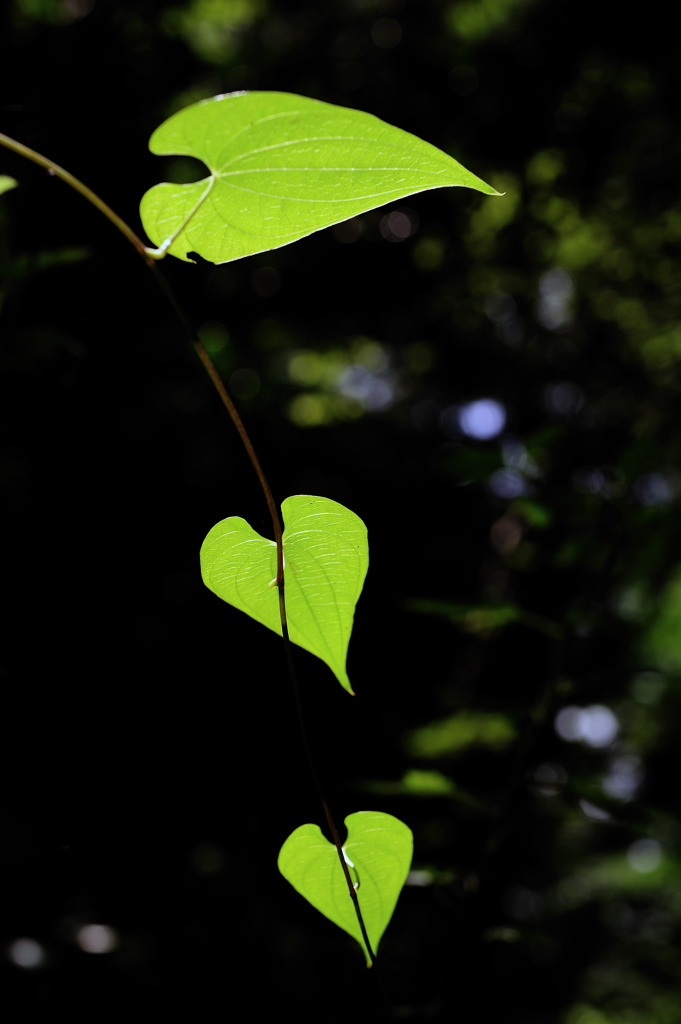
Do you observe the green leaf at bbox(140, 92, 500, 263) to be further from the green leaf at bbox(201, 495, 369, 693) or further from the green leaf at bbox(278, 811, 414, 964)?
the green leaf at bbox(278, 811, 414, 964)

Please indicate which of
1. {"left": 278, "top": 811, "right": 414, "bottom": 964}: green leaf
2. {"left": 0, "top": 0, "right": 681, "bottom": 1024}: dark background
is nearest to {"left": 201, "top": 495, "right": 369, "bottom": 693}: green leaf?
{"left": 278, "top": 811, "right": 414, "bottom": 964}: green leaf

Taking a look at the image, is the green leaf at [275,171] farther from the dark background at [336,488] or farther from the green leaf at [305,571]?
the dark background at [336,488]

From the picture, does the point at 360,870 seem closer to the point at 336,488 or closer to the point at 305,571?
the point at 305,571

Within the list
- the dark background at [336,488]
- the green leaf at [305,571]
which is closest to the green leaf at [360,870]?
the green leaf at [305,571]

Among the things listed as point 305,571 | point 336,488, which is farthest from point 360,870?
point 336,488

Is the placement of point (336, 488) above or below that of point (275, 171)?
above

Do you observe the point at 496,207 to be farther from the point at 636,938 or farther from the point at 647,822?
the point at 636,938
